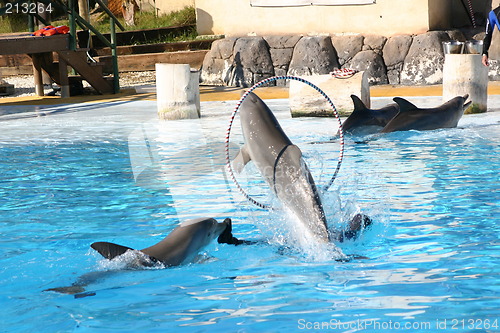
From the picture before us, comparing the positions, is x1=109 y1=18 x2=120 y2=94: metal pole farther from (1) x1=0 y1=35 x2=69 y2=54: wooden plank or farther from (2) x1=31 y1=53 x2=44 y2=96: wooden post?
(2) x1=31 y1=53 x2=44 y2=96: wooden post

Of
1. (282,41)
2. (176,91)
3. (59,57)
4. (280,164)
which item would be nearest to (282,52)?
(282,41)

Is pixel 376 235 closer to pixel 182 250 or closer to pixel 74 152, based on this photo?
pixel 182 250

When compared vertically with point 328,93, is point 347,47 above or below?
above

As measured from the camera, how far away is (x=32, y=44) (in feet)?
43.8

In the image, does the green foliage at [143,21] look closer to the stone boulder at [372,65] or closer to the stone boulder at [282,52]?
the stone boulder at [282,52]

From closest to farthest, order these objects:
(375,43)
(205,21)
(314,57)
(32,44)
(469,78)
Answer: (469,78) → (32,44) → (375,43) → (314,57) → (205,21)

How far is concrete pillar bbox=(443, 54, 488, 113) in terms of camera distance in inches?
425

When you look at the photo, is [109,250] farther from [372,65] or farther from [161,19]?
[161,19]

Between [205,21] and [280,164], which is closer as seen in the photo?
[280,164]

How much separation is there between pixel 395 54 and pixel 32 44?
6.98m

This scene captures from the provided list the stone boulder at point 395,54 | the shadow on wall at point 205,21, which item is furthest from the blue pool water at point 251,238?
the shadow on wall at point 205,21

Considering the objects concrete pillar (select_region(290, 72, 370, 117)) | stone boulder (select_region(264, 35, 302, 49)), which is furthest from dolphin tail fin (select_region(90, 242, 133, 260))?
stone boulder (select_region(264, 35, 302, 49))

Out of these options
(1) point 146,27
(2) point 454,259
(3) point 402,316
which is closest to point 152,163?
(2) point 454,259

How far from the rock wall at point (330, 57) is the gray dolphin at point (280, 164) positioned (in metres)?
9.70
